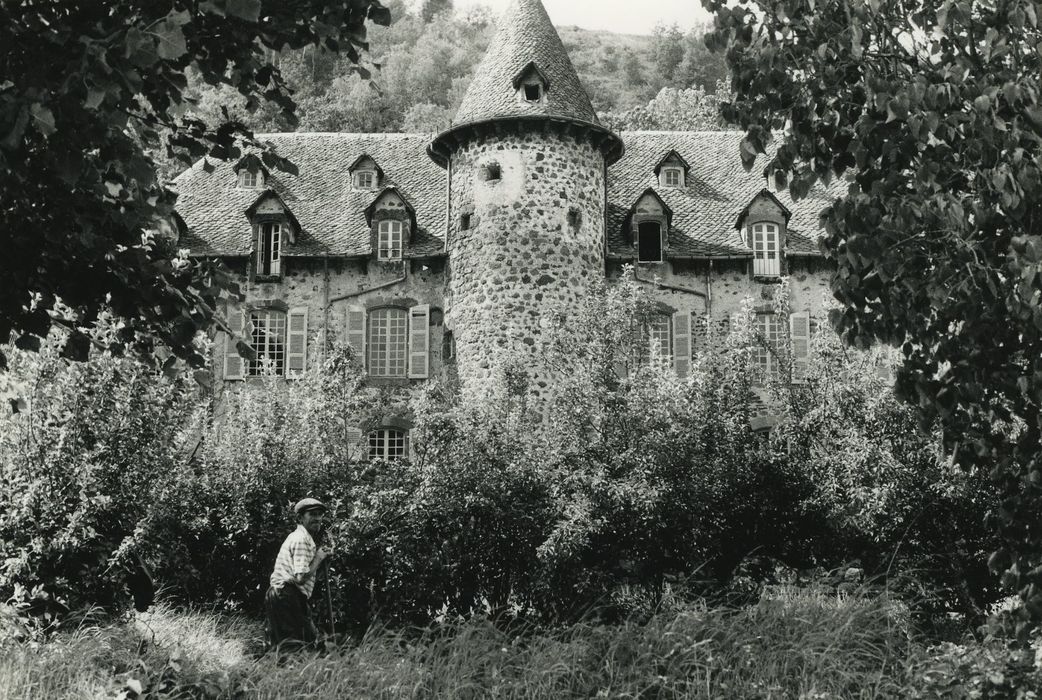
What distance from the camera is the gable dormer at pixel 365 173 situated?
86.8 ft

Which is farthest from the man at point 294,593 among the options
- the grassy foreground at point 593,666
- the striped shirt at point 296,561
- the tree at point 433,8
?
the tree at point 433,8

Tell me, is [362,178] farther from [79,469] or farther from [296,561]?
[296,561]

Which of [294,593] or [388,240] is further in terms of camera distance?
[388,240]

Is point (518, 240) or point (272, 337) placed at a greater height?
point (518, 240)

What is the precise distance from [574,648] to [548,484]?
5049 millimetres

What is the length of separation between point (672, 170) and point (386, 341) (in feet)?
24.8

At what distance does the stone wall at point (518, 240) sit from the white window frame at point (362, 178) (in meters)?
3.81

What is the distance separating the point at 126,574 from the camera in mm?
11914

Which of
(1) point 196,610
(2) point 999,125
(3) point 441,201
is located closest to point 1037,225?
(2) point 999,125

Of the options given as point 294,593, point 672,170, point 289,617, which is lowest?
point 289,617

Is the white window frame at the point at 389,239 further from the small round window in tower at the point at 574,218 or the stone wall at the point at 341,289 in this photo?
the small round window in tower at the point at 574,218

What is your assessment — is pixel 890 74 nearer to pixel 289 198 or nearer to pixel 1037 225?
pixel 1037 225

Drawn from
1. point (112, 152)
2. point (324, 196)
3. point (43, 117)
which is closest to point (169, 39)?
point (43, 117)

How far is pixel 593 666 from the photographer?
27.0 feet
